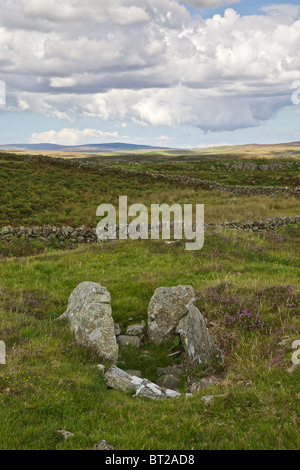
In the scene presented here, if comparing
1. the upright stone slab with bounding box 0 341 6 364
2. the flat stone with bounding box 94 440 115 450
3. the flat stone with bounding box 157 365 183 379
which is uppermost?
the upright stone slab with bounding box 0 341 6 364

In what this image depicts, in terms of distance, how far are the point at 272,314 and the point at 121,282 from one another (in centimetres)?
633

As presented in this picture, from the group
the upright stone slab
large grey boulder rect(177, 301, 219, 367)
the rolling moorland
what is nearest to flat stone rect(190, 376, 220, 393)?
the rolling moorland

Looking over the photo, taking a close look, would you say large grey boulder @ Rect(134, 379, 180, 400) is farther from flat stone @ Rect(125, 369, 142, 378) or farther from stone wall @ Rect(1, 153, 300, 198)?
stone wall @ Rect(1, 153, 300, 198)

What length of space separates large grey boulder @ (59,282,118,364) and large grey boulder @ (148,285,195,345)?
67.8 inches

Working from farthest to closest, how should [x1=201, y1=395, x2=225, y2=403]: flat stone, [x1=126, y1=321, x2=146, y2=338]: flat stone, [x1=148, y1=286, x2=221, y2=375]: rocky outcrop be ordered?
[x1=126, y1=321, x2=146, y2=338]: flat stone
[x1=148, y1=286, x2=221, y2=375]: rocky outcrop
[x1=201, y1=395, x2=225, y2=403]: flat stone

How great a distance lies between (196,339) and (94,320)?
2.71 metres

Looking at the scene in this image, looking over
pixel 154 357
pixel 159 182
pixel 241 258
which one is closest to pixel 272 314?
pixel 154 357

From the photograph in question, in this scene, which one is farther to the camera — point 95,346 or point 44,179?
point 44,179

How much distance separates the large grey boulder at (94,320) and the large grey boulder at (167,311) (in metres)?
1.72

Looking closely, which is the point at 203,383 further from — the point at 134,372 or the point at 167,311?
the point at 167,311

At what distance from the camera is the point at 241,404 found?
6492 mm

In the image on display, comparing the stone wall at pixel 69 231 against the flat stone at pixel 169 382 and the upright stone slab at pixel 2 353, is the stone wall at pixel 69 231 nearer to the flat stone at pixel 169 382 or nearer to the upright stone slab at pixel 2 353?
the flat stone at pixel 169 382

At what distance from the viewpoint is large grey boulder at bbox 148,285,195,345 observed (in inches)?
439
